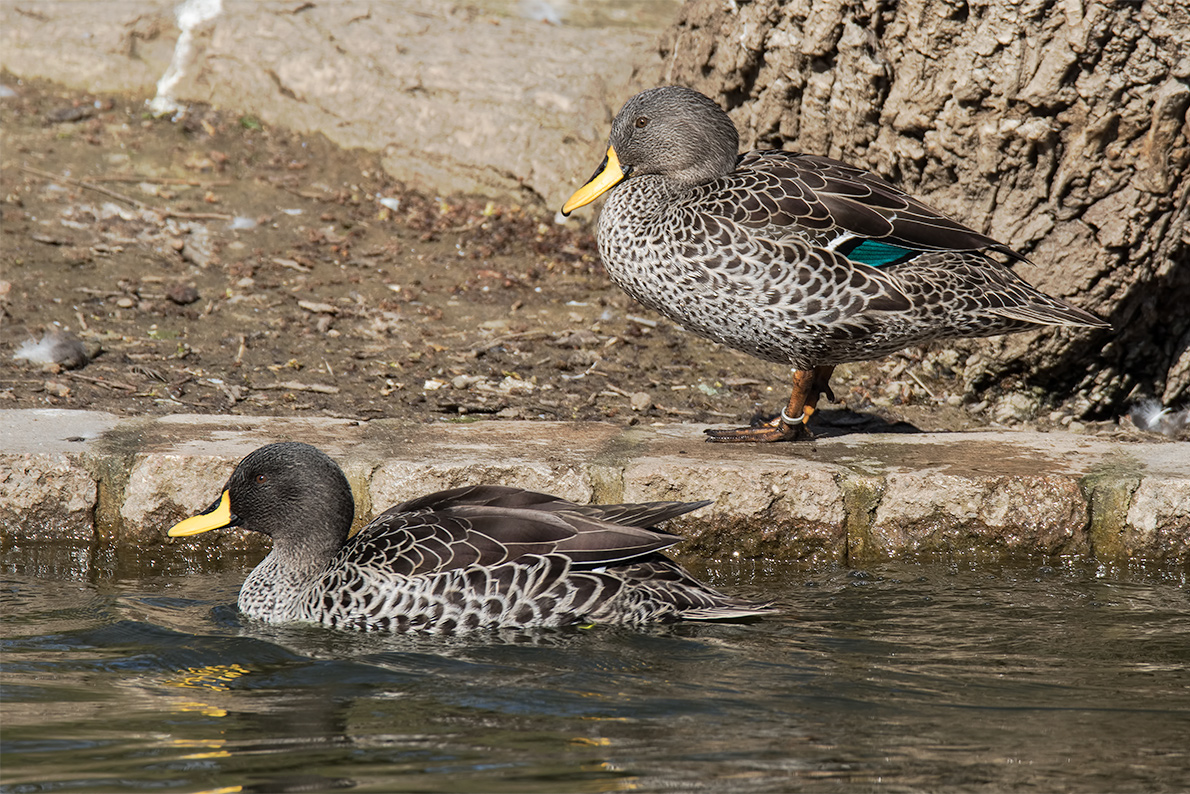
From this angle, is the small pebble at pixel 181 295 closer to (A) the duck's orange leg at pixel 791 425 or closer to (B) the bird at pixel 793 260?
(B) the bird at pixel 793 260

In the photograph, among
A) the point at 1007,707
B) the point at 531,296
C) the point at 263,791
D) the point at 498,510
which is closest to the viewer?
the point at 263,791

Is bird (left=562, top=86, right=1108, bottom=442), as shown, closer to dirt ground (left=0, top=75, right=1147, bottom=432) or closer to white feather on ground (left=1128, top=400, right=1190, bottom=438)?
dirt ground (left=0, top=75, right=1147, bottom=432)

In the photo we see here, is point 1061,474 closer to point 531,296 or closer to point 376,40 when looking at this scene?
point 531,296

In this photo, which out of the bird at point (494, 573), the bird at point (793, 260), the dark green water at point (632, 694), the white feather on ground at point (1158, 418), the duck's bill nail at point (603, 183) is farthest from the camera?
the white feather on ground at point (1158, 418)

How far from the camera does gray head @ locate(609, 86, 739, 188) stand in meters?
6.01

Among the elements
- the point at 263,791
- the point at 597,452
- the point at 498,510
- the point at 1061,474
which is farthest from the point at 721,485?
the point at 263,791

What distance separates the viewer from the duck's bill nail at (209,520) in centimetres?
480

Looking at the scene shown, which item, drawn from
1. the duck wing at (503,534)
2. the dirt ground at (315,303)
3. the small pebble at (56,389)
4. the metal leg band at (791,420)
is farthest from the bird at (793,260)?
the small pebble at (56,389)

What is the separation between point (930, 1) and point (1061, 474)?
2821 millimetres

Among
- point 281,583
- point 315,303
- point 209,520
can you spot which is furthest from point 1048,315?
point 315,303

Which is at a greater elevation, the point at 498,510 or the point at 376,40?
the point at 376,40

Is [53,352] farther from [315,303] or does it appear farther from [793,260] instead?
[793,260]

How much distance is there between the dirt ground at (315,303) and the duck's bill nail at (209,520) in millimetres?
1573

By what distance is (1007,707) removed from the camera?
383 cm
